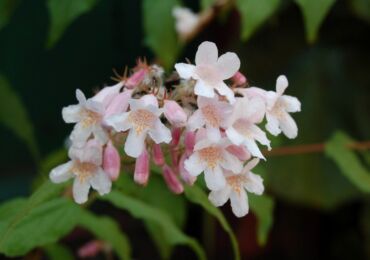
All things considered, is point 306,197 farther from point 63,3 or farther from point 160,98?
point 160,98

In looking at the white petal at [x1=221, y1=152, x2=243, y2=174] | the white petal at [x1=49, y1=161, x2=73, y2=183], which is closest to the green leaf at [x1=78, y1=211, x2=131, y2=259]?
the white petal at [x1=49, y1=161, x2=73, y2=183]

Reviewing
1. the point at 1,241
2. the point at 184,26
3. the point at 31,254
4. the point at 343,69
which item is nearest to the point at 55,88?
the point at 184,26

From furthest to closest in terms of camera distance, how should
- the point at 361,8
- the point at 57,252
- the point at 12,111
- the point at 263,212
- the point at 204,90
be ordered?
the point at 361,8 → the point at 12,111 → the point at 57,252 → the point at 263,212 → the point at 204,90

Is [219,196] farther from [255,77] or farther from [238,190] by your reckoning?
[255,77]

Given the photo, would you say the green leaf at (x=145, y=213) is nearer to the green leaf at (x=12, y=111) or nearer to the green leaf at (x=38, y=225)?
the green leaf at (x=38, y=225)

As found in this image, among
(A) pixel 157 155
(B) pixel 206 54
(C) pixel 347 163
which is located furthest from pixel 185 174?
(C) pixel 347 163

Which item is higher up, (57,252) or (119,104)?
(119,104)
